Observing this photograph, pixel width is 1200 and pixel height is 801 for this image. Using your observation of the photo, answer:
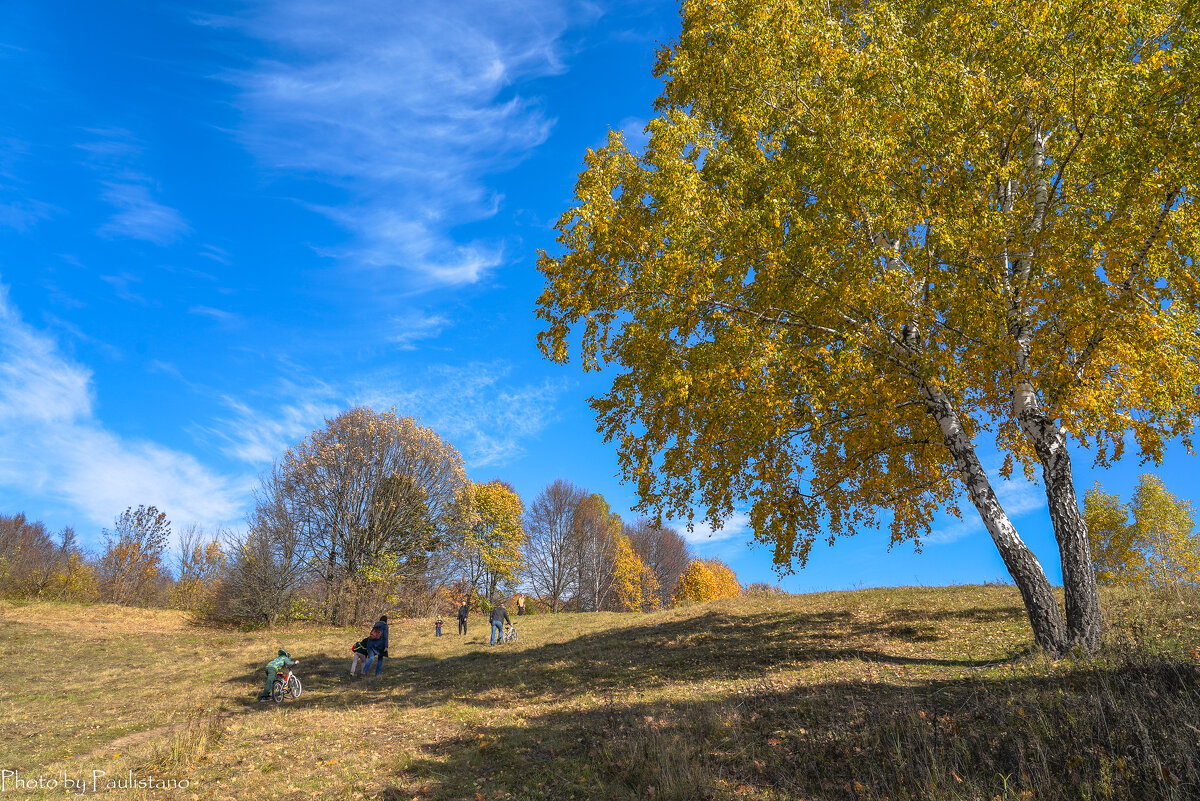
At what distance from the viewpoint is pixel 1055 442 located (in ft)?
35.1

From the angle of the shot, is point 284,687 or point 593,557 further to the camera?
point 593,557

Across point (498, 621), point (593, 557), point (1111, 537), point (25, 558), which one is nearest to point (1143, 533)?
point (1111, 537)

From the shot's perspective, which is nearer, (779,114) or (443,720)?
(443,720)

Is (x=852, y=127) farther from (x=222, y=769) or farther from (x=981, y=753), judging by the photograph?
(x=222, y=769)

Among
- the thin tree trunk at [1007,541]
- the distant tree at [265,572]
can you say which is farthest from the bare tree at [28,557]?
the thin tree trunk at [1007,541]

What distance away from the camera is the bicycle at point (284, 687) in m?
14.2

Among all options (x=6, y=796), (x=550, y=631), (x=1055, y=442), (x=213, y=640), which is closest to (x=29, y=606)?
(x=213, y=640)

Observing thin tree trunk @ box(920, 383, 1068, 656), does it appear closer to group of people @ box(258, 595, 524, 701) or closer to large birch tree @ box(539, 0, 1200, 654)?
large birch tree @ box(539, 0, 1200, 654)

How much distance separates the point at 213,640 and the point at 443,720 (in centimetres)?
2093

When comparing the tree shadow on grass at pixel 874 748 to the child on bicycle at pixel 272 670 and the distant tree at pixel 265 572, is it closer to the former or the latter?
the child on bicycle at pixel 272 670

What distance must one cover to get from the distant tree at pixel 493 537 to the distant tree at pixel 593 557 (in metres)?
12.1

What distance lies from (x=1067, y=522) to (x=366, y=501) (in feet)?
106

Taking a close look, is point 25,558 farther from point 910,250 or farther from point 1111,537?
point 1111,537

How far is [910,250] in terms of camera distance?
35.4ft
